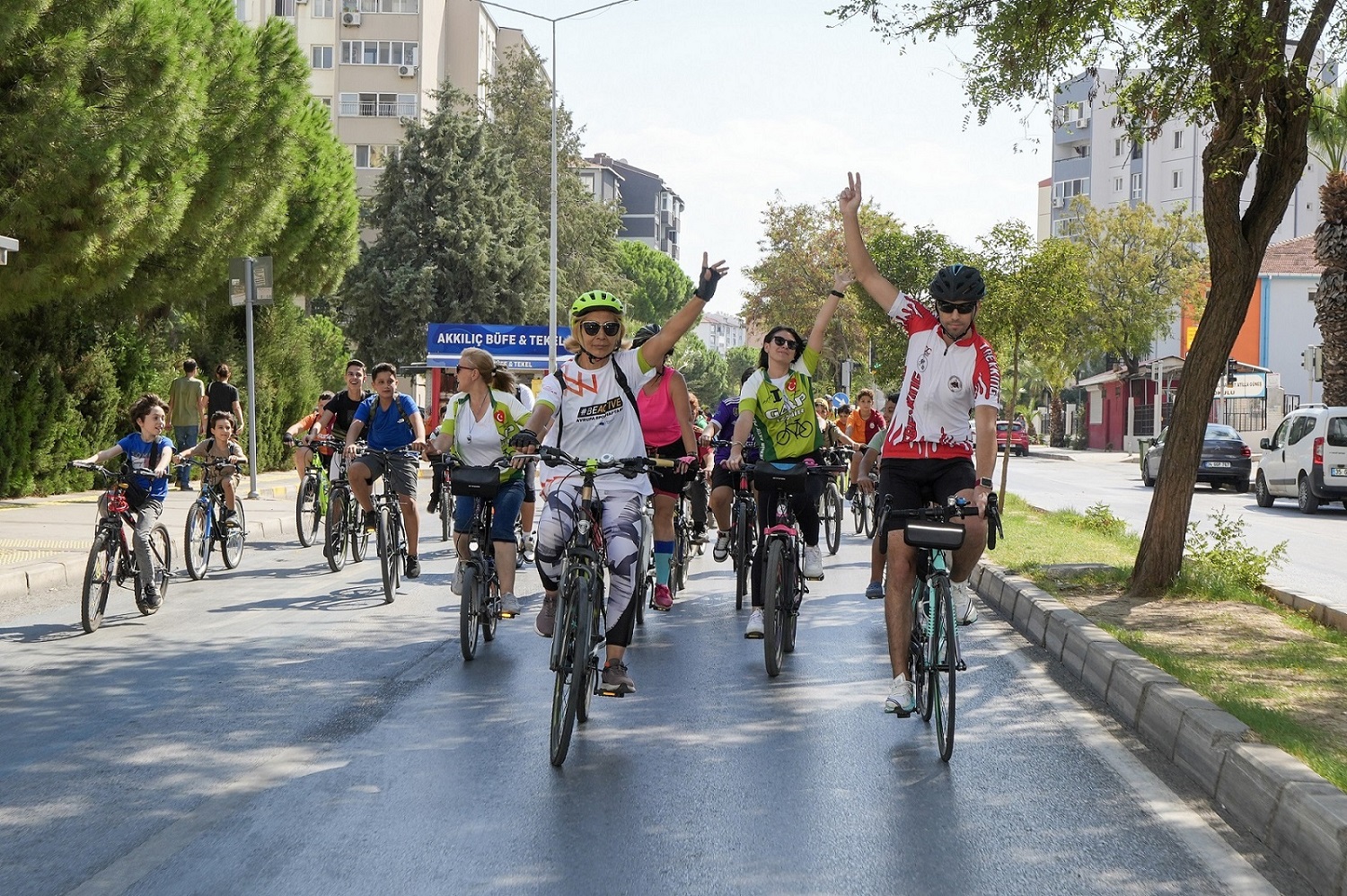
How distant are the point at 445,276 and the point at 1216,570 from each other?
4281cm

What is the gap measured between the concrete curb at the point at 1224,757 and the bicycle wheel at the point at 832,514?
6.17 m

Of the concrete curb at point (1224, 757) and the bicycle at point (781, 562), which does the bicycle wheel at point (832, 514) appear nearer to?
the concrete curb at point (1224, 757)

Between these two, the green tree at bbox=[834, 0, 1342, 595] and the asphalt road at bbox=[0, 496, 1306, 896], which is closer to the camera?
the asphalt road at bbox=[0, 496, 1306, 896]

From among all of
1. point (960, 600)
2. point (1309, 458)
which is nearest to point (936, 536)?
point (960, 600)

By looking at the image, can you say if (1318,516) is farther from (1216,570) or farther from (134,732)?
(134,732)

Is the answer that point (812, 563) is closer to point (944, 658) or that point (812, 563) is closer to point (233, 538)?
point (944, 658)

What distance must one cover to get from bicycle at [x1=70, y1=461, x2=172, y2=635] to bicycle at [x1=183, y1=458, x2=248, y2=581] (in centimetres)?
205

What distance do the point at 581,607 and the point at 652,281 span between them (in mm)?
108231

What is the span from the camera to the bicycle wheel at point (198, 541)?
12945mm

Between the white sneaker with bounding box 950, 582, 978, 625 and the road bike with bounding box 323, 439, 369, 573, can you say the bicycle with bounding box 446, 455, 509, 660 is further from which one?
the road bike with bounding box 323, 439, 369, 573

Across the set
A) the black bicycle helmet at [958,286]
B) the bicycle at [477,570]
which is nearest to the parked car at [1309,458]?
the bicycle at [477,570]

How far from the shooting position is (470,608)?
28.8 ft

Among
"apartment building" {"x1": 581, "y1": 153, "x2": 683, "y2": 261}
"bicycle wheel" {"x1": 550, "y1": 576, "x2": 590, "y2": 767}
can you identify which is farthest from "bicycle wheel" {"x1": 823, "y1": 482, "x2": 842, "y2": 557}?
"apartment building" {"x1": 581, "y1": 153, "x2": 683, "y2": 261}

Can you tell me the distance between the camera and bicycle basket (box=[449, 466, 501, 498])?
27.2 ft
